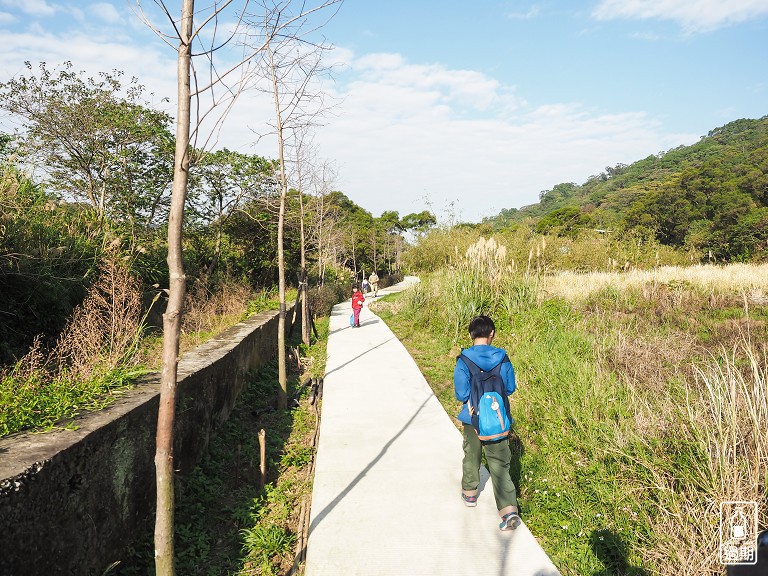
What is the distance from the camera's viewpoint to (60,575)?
2404 millimetres

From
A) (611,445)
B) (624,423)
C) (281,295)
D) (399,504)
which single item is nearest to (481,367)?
(399,504)

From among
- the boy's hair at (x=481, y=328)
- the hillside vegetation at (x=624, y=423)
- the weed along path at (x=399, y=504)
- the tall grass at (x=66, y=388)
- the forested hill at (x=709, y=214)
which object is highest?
the forested hill at (x=709, y=214)

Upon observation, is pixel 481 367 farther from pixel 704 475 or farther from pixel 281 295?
pixel 281 295

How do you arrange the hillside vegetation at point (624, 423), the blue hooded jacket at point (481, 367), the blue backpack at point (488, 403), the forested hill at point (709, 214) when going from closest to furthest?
the hillside vegetation at point (624, 423) < the blue backpack at point (488, 403) < the blue hooded jacket at point (481, 367) < the forested hill at point (709, 214)

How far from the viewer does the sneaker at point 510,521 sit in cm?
361

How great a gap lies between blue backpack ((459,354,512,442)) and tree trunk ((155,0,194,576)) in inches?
88.1

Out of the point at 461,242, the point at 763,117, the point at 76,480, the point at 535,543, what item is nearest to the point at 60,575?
the point at 76,480

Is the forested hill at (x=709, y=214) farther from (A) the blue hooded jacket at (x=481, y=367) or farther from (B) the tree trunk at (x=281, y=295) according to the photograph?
(A) the blue hooded jacket at (x=481, y=367)

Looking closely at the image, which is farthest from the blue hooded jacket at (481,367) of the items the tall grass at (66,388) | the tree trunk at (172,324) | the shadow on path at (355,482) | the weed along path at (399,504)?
the tall grass at (66,388)

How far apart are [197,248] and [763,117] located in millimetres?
102309

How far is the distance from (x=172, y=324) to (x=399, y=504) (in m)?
2.63

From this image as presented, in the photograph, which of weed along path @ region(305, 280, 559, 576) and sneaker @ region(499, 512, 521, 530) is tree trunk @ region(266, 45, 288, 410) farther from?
sneaker @ region(499, 512, 521, 530)

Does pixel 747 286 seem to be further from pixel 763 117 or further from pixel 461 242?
pixel 763 117

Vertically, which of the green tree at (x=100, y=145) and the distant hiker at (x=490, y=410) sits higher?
the green tree at (x=100, y=145)
